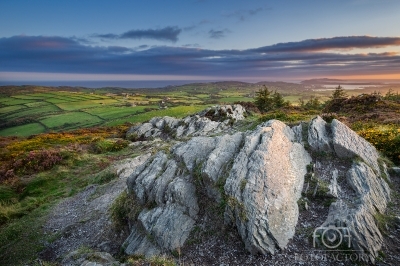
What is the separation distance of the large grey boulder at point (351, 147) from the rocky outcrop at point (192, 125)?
25.5 meters

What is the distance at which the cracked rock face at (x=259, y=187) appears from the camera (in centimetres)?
1091

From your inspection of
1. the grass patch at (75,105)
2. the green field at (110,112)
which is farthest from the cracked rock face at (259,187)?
the grass patch at (75,105)

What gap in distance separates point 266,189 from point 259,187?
0.37 m

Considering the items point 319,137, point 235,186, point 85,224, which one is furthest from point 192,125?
point 235,186

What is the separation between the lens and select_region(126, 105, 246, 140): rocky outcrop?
43.6 metres

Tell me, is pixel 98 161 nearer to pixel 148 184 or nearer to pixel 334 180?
pixel 148 184

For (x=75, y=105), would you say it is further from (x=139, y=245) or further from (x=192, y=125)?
(x=139, y=245)

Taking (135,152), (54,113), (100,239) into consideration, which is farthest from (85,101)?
(100,239)

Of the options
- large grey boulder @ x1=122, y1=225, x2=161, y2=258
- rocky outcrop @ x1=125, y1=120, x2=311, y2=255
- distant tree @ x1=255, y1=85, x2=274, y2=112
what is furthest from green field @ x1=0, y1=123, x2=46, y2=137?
large grey boulder @ x1=122, y1=225, x2=161, y2=258

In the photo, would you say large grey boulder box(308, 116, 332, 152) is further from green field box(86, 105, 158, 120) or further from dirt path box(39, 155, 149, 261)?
green field box(86, 105, 158, 120)

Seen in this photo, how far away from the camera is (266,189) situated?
1236 cm

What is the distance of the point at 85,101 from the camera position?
456 feet
